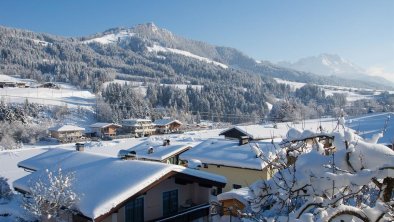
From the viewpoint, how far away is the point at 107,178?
12359 millimetres

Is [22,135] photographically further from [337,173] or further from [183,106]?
[337,173]

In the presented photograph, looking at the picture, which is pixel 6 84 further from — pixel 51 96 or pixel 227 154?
pixel 227 154

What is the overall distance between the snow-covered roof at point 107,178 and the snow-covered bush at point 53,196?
10.7 inches

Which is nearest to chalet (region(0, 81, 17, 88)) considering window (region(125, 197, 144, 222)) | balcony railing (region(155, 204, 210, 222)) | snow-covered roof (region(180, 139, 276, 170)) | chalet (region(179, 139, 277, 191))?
snow-covered roof (region(180, 139, 276, 170))

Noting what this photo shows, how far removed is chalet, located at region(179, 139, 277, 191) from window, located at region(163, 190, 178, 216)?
640 cm

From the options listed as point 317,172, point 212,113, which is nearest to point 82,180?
point 317,172

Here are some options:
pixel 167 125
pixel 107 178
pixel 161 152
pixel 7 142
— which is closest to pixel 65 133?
pixel 7 142

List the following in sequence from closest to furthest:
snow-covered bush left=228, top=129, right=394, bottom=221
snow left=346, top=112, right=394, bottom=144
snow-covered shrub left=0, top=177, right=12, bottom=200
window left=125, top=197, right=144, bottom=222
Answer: snow-covered bush left=228, top=129, right=394, bottom=221, snow left=346, top=112, right=394, bottom=144, window left=125, top=197, right=144, bottom=222, snow-covered shrub left=0, top=177, right=12, bottom=200

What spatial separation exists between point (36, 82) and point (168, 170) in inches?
5783

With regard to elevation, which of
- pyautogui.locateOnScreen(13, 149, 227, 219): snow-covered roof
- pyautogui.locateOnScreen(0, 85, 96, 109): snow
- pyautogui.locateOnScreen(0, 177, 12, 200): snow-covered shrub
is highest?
pyautogui.locateOnScreen(0, 85, 96, 109): snow

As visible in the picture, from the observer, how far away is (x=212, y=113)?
125 meters

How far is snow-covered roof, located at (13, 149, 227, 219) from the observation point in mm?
10852

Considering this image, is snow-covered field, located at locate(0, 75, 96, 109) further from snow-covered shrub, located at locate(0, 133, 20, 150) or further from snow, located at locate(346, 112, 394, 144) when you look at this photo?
snow, located at locate(346, 112, 394, 144)

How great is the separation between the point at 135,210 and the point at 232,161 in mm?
9183
